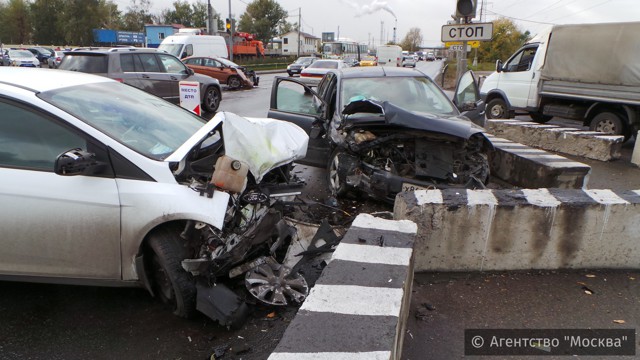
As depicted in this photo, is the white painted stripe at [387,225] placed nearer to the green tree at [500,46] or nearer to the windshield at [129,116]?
the windshield at [129,116]

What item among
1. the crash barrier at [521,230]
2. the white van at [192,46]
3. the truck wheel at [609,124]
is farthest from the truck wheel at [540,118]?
the white van at [192,46]

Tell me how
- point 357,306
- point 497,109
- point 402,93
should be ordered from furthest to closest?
point 497,109
point 402,93
point 357,306

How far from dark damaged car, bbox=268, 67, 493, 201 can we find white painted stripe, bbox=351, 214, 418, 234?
1.50 meters

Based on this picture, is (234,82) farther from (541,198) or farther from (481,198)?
(541,198)

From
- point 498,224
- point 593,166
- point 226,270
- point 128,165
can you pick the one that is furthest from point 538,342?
point 593,166

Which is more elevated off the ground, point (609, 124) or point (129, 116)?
point (129, 116)

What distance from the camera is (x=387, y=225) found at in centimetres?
323

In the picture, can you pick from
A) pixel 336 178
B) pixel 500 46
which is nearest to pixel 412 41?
pixel 500 46

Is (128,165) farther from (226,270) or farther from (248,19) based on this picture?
A: (248,19)

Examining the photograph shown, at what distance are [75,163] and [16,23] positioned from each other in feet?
250

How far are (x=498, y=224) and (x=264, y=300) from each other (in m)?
1.98

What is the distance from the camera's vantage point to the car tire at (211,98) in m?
13.7

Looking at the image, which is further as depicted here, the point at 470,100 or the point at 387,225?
the point at 470,100

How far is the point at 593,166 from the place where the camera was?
8156mm
